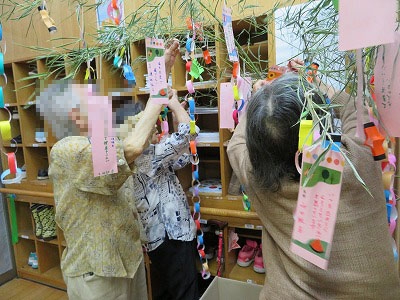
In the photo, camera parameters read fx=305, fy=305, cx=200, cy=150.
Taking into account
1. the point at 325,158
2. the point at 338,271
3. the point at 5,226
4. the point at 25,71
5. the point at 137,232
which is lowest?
the point at 5,226

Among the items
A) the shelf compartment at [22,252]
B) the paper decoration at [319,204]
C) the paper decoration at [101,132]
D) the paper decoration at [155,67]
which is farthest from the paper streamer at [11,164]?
the shelf compartment at [22,252]

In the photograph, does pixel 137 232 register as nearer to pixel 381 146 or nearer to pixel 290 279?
pixel 290 279

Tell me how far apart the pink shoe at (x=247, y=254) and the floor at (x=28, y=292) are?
158 centimetres

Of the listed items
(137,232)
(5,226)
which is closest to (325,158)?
(137,232)

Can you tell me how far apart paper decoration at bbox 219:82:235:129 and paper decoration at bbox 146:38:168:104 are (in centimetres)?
29

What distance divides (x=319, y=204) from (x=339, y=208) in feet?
0.83

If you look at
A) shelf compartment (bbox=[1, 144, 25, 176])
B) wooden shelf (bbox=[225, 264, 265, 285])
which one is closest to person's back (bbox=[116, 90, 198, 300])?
wooden shelf (bbox=[225, 264, 265, 285])

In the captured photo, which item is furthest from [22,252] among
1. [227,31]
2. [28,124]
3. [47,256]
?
[227,31]

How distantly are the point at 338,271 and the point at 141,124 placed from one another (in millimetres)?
724

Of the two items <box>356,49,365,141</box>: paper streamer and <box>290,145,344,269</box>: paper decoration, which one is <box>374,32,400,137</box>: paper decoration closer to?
<box>356,49,365,141</box>: paper streamer

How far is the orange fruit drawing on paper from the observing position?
0.48m

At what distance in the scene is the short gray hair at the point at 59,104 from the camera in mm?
859

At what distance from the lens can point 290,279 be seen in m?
0.81

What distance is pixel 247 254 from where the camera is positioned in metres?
2.05
